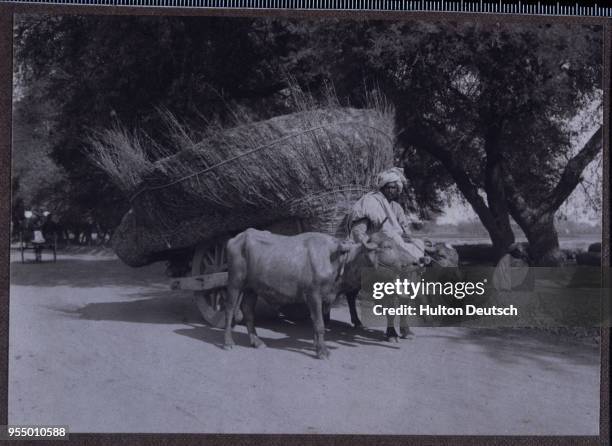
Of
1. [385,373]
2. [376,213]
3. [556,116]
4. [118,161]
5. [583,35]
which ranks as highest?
[583,35]

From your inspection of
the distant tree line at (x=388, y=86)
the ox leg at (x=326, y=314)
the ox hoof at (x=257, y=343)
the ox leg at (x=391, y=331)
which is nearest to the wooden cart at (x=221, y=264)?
the ox leg at (x=326, y=314)

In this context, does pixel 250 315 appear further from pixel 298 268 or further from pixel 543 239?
pixel 543 239

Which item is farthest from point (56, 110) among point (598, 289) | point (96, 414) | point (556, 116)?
point (598, 289)

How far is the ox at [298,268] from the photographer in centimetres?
459

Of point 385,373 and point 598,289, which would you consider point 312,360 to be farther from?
point 598,289

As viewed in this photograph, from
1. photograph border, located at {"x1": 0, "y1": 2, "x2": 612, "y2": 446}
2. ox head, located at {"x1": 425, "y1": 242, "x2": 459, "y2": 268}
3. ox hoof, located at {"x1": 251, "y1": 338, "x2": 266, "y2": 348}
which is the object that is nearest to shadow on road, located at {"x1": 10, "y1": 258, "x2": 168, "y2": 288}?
photograph border, located at {"x1": 0, "y1": 2, "x2": 612, "y2": 446}

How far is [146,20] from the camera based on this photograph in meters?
5.33

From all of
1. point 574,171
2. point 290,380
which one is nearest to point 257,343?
point 290,380

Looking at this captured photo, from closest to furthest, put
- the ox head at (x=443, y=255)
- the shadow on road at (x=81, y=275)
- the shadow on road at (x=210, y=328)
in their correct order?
the ox head at (x=443, y=255), the shadow on road at (x=210, y=328), the shadow on road at (x=81, y=275)

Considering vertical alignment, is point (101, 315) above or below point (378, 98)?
below

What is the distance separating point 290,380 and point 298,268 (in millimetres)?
907

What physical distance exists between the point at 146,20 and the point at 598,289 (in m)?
4.78

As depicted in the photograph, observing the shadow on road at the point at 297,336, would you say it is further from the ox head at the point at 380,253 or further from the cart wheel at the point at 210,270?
the ox head at the point at 380,253

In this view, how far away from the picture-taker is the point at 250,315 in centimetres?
493
